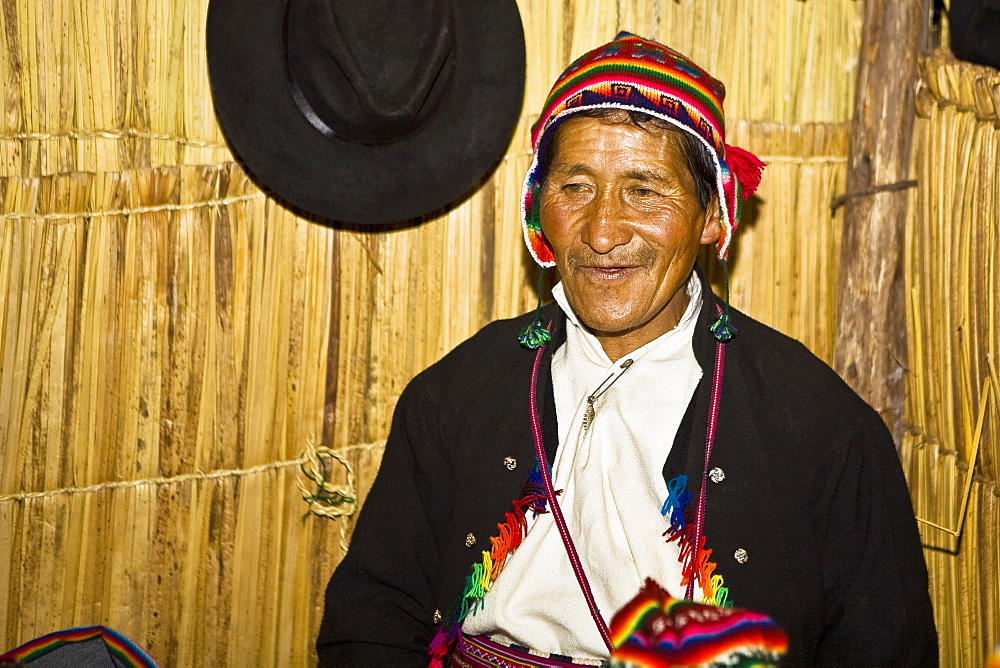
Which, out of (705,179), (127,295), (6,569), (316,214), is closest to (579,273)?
(705,179)

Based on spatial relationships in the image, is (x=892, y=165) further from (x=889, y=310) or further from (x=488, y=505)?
(x=488, y=505)

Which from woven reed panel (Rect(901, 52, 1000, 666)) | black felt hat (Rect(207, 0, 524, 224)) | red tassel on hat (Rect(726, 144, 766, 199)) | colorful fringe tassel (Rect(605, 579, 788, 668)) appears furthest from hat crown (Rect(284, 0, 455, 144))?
colorful fringe tassel (Rect(605, 579, 788, 668))

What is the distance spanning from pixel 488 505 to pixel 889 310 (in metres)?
1.28

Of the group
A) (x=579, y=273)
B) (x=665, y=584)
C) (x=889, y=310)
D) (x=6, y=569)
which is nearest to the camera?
(x=665, y=584)

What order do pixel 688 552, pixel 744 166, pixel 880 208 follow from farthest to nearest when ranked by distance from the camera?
pixel 880 208, pixel 744 166, pixel 688 552

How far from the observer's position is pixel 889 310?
9.18ft

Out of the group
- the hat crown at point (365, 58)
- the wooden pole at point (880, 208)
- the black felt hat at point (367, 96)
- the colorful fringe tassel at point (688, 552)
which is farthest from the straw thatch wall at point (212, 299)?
the colorful fringe tassel at point (688, 552)

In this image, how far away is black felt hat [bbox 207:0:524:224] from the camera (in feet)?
7.79

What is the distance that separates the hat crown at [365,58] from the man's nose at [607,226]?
1.74ft

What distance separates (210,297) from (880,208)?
179cm

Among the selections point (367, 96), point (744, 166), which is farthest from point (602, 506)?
point (367, 96)

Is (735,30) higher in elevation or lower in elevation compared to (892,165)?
higher

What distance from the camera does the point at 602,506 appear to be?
2.18 m

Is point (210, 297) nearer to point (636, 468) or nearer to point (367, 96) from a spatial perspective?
point (367, 96)
